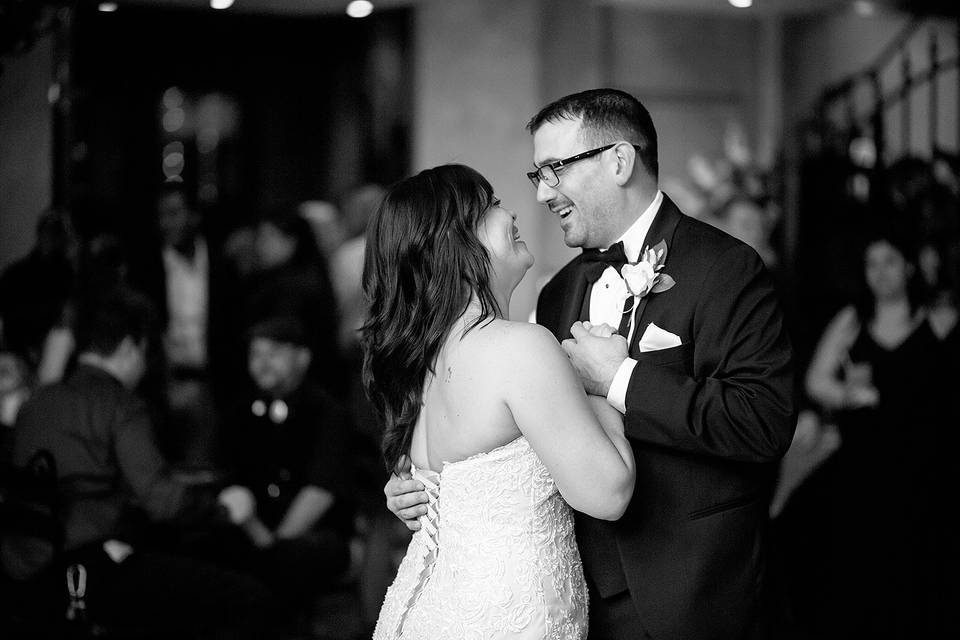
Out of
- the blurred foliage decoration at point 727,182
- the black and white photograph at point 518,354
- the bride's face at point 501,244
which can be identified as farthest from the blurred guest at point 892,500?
the blurred foliage decoration at point 727,182

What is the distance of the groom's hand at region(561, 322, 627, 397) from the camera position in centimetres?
218

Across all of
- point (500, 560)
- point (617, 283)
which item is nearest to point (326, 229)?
point (617, 283)

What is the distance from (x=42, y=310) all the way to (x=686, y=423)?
2992 millimetres

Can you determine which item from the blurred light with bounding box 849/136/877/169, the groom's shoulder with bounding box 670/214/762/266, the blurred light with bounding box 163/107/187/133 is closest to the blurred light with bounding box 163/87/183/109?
the blurred light with bounding box 163/107/187/133

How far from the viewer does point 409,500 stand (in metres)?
2.23

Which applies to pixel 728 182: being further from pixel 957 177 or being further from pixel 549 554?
pixel 549 554

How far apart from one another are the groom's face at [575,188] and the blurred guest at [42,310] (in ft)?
8.24

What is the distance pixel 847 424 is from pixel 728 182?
438 cm

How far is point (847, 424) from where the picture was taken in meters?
4.56

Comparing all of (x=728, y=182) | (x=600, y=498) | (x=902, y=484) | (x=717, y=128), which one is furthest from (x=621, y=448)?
(x=717, y=128)

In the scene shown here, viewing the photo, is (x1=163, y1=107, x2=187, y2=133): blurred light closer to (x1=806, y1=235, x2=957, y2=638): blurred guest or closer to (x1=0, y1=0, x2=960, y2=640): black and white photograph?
(x1=0, y1=0, x2=960, y2=640): black and white photograph

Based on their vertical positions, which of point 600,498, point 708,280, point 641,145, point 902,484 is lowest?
point 902,484

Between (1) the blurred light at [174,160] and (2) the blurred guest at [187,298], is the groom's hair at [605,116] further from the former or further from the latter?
(1) the blurred light at [174,160]

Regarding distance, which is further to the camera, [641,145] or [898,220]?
[898,220]
